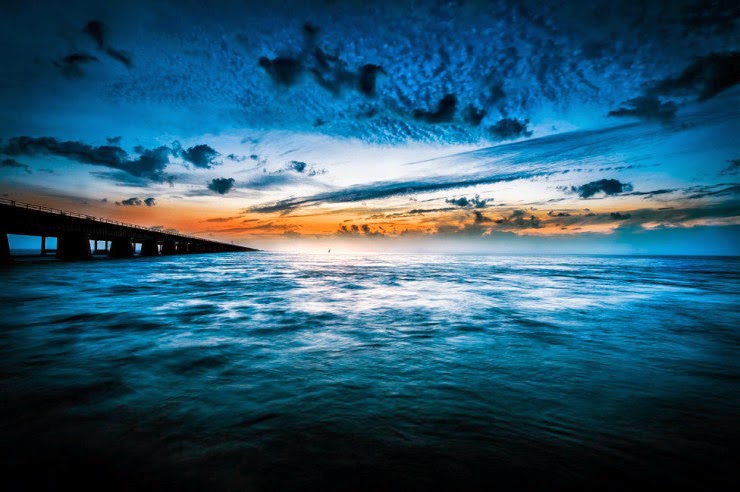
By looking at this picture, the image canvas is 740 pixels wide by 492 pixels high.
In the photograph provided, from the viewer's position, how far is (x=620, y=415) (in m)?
4.29

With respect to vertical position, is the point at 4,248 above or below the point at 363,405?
above

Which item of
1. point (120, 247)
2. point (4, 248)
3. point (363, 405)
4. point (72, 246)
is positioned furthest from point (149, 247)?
point (363, 405)

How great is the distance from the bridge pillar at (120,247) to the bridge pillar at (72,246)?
12.7 m

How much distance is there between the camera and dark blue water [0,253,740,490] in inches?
119

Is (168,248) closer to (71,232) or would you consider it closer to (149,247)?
(149,247)

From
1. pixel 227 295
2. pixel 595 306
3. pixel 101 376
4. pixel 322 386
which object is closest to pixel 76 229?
pixel 227 295

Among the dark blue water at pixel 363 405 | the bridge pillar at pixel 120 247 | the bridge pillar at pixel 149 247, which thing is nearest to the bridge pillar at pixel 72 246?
the bridge pillar at pixel 120 247

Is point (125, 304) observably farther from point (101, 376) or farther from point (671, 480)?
point (671, 480)

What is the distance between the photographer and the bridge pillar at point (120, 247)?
197 ft

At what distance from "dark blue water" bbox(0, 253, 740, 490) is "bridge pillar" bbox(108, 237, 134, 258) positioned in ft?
202

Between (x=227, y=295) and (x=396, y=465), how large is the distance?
16078 mm

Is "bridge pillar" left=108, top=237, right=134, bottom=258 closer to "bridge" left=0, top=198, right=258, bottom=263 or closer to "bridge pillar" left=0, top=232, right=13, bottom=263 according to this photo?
"bridge" left=0, top=198, right=258, bottom=263

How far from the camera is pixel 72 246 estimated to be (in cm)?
4641

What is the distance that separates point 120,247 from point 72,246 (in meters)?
15.2
